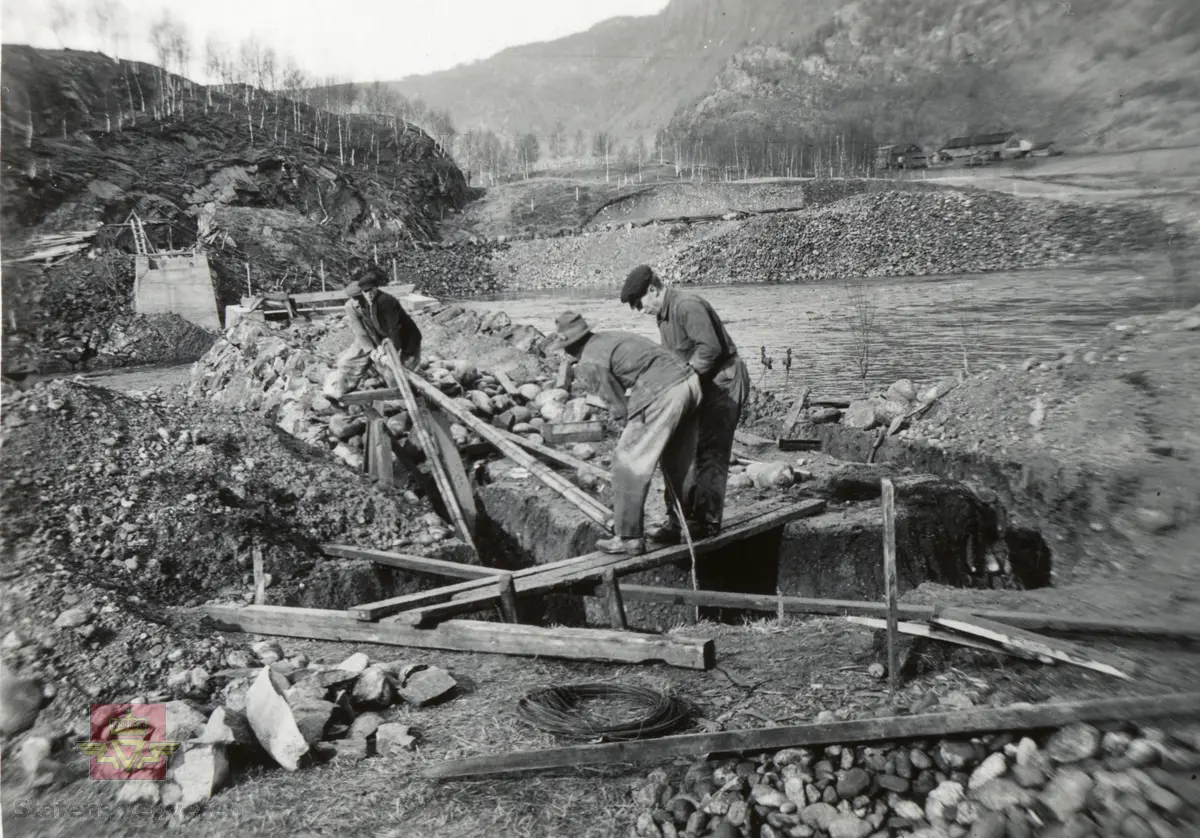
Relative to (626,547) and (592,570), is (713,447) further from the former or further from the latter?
(592,570)

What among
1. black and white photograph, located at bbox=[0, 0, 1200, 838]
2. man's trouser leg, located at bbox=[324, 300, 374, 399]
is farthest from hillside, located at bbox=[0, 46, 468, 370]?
man's trouser leg, located at bbox=[324, 300, 374, 399]

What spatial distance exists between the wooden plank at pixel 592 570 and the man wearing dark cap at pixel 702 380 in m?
0.11

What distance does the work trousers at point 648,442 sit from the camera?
13.0 ft

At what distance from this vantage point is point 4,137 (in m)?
3.84

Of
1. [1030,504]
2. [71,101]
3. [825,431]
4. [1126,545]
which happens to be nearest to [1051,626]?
[1126,545]

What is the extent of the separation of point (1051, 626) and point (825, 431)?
18.7ft

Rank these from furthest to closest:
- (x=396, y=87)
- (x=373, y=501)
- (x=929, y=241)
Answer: (x=396, y=87), (x=929, y=241), (x=373, y=501)

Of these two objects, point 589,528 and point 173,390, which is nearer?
point 589,528

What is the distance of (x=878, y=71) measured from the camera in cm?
516

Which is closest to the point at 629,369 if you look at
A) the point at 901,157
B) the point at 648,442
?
the point at 648,442

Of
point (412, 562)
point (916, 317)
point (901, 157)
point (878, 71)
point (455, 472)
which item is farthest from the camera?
point (916, 317)

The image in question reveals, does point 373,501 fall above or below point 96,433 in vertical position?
below

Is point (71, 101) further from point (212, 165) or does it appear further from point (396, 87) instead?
point (212, 165)

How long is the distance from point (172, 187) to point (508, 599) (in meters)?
16.1
